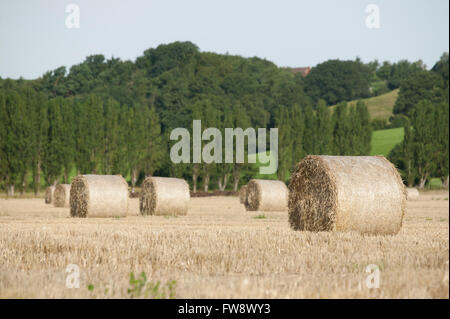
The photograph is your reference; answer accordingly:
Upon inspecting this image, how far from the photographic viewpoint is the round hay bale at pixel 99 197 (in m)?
20.1

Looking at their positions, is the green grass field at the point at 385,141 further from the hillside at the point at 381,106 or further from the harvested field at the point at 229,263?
the harvested field at the point at 229,263

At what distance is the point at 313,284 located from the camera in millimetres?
6051

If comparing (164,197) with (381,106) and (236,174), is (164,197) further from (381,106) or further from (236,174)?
(381,106)

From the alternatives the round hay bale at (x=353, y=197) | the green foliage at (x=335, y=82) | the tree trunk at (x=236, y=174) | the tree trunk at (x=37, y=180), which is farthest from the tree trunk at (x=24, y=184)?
the green foliage at (x=335, y=82)

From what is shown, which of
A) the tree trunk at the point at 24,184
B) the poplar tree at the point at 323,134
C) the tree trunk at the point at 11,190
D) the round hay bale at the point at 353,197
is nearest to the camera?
the round hay bale at the point at 353,197

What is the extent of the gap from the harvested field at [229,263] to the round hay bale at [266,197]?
1552 cm

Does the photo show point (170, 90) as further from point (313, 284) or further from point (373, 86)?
point (313, 284)

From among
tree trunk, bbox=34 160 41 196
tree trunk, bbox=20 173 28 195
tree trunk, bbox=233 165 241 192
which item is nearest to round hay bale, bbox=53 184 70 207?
tree trunk, bbox=20 173 28 195

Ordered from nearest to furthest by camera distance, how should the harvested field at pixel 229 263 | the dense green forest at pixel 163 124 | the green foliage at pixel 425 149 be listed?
1. the harvested field at pixel 229 263
2. the dense green forest at pixel 163 124
3. the green foliage at pixel 425 149

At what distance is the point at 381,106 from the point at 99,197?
9337 cm

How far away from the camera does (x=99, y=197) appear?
2017 centimetres

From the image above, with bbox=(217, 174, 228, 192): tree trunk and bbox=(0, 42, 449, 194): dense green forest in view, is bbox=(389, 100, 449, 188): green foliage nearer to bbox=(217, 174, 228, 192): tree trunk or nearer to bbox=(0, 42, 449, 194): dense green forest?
bbox=(0, 42, 449, 194): dense green forest

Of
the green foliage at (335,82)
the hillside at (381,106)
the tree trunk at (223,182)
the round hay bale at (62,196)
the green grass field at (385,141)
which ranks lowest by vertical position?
the tree trunk at (223,182)
